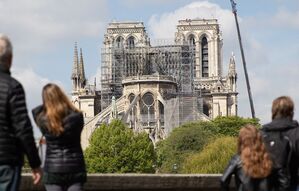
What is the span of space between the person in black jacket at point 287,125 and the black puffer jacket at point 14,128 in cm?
314

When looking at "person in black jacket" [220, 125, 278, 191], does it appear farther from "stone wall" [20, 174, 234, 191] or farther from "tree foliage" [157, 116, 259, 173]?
"tree foliage" [157, 116, 259, 173]

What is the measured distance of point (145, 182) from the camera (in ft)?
45.3

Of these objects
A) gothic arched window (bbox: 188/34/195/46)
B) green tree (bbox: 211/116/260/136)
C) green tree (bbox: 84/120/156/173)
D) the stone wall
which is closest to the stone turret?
gothic arched window (bbox: 188/34/195/46)

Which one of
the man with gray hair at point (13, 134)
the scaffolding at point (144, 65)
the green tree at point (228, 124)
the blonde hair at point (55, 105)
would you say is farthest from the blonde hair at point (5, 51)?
the scaffolding at point (144, 65)

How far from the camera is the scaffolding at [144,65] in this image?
474 ft

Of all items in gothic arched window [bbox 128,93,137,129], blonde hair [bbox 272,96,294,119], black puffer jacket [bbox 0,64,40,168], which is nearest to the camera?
black puffer jacket [bbox 0,64,40,168]

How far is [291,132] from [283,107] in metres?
0.34

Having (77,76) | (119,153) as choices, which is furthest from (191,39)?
(119,153)

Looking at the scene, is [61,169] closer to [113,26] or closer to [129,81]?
[129,81]

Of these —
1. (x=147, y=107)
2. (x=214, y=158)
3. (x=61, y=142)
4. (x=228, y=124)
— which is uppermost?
(x=147, y=107)

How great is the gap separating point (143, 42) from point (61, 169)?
142m

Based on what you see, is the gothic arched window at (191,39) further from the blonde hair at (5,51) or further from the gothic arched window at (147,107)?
the blonde hair at (5,51)

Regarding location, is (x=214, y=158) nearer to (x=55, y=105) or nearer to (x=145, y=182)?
(x=145, y=182)

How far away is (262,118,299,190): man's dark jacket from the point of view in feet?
37.8
